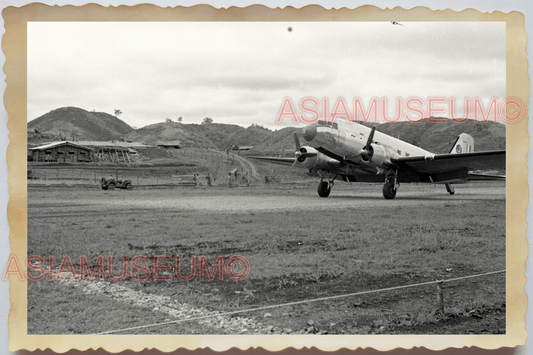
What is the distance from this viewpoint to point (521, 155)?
5.52 meters

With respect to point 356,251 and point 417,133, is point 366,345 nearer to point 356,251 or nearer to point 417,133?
point 356,251

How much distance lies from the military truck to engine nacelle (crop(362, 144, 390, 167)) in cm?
925

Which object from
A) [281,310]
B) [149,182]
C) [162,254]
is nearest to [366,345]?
[281,310]

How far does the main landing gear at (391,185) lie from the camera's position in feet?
50.0

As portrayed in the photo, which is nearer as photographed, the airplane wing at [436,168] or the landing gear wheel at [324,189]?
the airplane wing at [436,168]

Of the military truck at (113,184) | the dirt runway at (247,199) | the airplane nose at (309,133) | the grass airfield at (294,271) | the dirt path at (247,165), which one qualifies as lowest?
the grass airfield at (294,271)

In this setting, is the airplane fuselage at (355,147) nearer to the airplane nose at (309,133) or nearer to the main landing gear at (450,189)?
the airplane nose at (309,133)

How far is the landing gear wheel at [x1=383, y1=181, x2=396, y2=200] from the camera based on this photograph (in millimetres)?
15160

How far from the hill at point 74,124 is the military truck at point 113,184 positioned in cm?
235

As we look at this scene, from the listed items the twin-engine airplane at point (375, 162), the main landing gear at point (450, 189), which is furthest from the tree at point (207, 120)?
the main landing gear at point (450, 189)

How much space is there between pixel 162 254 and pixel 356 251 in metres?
3.30

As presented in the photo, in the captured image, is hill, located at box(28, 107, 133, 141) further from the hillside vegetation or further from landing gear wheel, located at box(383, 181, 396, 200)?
landing gear wheel, located at box(383, 181, 396, 200)

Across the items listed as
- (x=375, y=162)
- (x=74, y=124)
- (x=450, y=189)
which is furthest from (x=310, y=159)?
(x=74, y=124)

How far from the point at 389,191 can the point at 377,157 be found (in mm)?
1461
